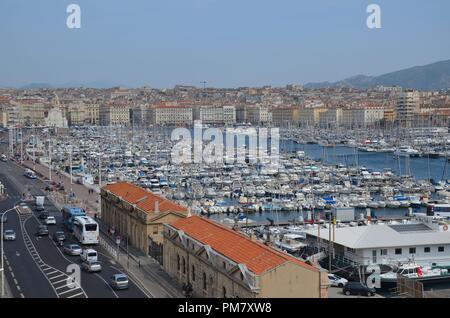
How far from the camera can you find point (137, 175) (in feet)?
85.5

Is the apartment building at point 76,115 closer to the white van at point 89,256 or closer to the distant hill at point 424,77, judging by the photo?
the white van at point 89,256

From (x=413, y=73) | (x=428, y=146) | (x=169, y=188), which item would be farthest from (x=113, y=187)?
(x=413, y=73)

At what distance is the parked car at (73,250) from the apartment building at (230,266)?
5.19 feet

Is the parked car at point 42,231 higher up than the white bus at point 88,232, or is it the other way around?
the white bus at point 88,232

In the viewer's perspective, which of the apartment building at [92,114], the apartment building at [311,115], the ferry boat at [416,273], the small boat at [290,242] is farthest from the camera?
the apartment building at [92,114]

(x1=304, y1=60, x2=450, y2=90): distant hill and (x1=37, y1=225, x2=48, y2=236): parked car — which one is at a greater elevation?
(x1=304, y1=60, x2=450, y2=90): distant hill

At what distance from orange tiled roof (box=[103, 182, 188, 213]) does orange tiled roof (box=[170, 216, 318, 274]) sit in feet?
4.79

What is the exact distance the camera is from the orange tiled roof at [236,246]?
661 cm

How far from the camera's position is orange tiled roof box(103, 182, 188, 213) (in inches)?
424

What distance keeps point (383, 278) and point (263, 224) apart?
6.57 meters

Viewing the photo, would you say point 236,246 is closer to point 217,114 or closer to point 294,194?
point 294,194

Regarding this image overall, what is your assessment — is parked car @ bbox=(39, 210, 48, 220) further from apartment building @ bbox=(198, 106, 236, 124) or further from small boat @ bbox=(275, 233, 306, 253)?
apartment building @ bbox=(198, 106, 236, 124)

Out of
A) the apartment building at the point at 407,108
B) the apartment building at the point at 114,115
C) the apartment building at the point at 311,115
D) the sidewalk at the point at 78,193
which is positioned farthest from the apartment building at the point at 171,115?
the sidewalk at the point at 78,193

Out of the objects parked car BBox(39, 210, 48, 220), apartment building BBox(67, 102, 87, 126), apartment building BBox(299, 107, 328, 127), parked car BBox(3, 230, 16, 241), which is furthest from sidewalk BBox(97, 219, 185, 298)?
apartment building BBox(67, 102, 87, 126)
